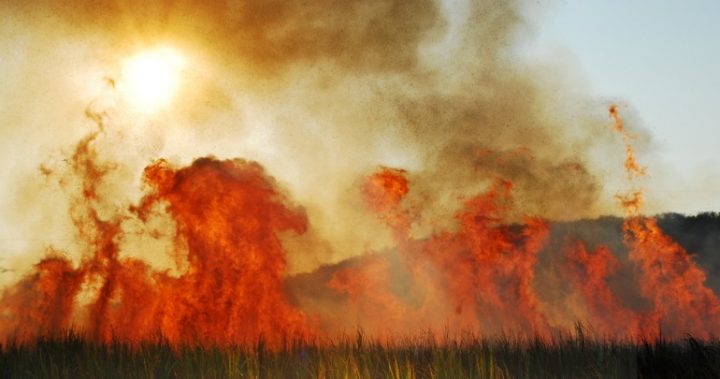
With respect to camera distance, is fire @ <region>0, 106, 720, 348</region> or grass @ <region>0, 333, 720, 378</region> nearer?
grass @ <region>0, 333, 720, 378</region>

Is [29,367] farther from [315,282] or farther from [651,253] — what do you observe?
[315,282]

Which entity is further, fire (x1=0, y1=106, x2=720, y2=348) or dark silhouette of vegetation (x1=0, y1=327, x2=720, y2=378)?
fire (x1=0, y1=106, x2=720, y2=348)

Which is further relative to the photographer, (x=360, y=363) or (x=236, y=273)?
(x=236, y=273)

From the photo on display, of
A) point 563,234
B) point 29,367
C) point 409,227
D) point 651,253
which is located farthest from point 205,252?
point 563,234

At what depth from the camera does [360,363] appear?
1313 cm

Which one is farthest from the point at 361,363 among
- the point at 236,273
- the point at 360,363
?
the point at 236,273

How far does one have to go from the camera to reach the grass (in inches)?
477

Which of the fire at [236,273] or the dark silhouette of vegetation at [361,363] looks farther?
Result: the fire at [236,273]

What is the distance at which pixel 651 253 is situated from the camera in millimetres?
34094

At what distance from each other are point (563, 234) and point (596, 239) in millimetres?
2989

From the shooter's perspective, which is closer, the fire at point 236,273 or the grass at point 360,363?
the grass at point 360,363

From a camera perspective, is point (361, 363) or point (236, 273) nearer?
point (361, 363)

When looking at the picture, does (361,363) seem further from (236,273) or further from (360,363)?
(236,273)

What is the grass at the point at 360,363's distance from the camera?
39.8ft
